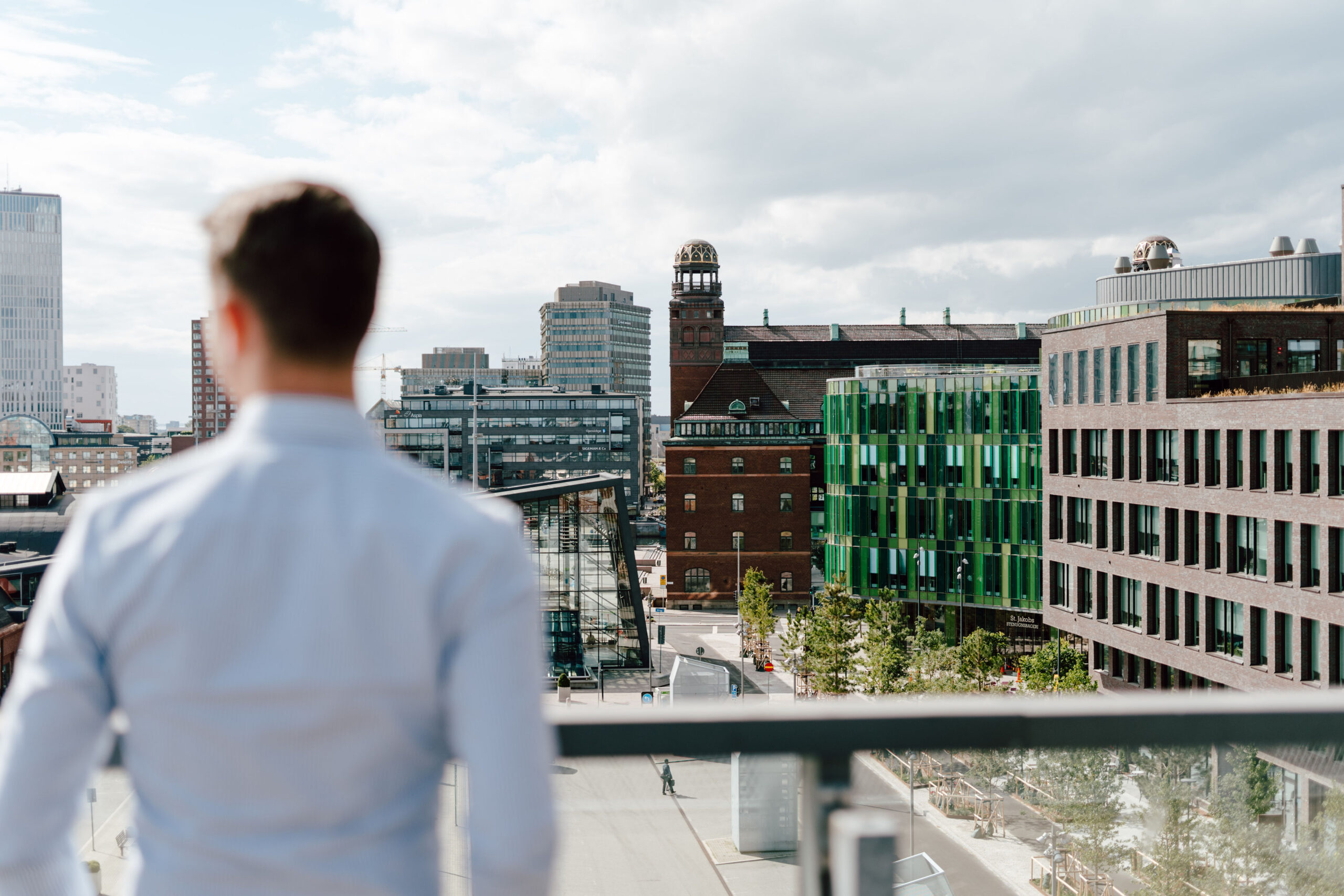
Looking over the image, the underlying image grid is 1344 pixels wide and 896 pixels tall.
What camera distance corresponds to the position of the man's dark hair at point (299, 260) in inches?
55.6

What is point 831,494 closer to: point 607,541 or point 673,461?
point 673,461

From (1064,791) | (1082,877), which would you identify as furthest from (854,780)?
(1082,877)

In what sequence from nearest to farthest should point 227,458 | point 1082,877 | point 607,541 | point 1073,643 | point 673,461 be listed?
point 227,458 → point 1082,877 → point 607,541 → point 1073,643 → point 673,461

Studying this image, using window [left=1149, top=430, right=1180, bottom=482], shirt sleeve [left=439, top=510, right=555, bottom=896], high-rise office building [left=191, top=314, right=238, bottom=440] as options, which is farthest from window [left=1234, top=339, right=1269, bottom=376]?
high-rise office building [left=191, top=314, right=238, bottom=440]

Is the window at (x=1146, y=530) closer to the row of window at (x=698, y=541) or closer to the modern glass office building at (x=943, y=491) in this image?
the modern glass office building at (x=943, y=491)

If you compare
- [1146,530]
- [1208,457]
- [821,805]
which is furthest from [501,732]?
[1146,530]

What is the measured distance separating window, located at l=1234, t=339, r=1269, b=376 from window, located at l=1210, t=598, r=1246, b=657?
8.19 m

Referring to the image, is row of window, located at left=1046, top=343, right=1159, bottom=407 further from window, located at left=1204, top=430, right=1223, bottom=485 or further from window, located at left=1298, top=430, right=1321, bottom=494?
window, located at left=1298, top=430, right=1321, bottom=494

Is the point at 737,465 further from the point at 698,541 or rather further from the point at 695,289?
the point at 695,289

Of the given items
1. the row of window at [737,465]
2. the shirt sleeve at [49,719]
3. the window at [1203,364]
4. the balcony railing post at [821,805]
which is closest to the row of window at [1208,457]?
the window at [1203,364]

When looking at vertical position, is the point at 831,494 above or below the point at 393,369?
below

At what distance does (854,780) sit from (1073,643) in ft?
154

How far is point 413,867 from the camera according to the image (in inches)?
58.6

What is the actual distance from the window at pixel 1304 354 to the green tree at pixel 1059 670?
12681 mm
